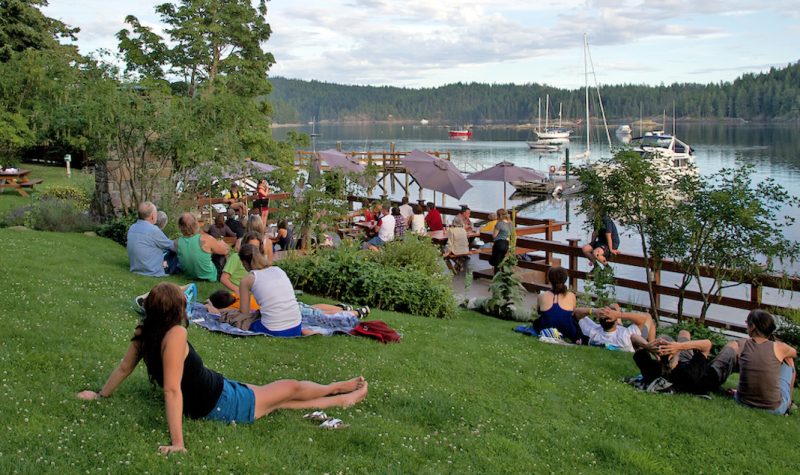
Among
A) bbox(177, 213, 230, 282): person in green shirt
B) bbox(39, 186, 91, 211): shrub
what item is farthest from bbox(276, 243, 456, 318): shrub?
bbox(39, 186, 91, 211): shrub

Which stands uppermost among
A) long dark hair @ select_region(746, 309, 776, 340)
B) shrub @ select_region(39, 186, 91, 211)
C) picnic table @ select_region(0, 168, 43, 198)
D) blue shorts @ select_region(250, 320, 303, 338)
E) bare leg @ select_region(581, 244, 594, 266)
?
picnic table @ select_region(0, 168, 43, 198)

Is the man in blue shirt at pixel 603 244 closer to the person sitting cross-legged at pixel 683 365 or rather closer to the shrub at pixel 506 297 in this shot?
the shrub at pixel 506 297

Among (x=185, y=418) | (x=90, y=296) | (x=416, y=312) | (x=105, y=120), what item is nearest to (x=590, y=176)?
(x=416, y=312)

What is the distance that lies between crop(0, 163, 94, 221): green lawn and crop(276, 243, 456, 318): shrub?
827 cm

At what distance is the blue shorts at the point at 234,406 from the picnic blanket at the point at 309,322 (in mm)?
2539

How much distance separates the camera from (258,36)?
41219 millimetres

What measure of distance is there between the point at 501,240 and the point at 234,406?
926 centimetres

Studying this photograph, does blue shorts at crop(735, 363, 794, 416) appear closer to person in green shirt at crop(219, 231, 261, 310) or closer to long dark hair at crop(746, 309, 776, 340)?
long dark hair at crop(746, 309, 776, 340)

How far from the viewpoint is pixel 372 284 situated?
10.5 meters

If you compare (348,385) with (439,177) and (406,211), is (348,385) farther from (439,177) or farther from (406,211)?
(439,177)

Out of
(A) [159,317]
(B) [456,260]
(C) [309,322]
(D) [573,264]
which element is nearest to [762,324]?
(C) [309,322]

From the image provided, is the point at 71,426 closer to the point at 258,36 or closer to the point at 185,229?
the point at 185,229

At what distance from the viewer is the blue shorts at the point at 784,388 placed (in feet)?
22.9

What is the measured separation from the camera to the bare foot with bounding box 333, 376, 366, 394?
592 centimetres
